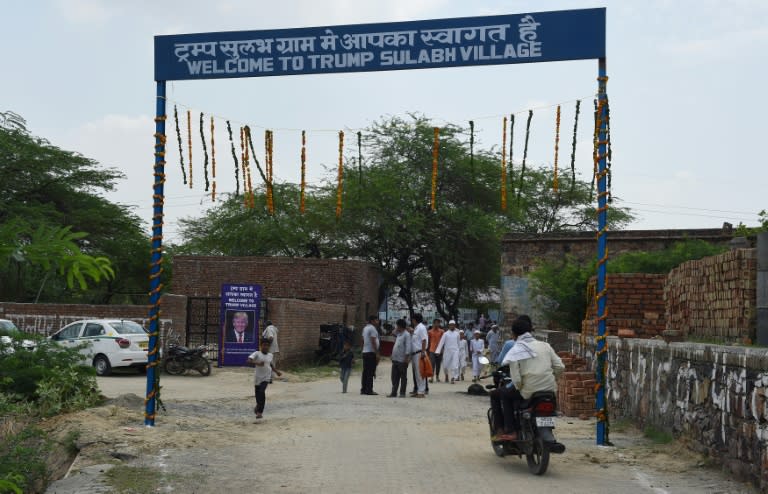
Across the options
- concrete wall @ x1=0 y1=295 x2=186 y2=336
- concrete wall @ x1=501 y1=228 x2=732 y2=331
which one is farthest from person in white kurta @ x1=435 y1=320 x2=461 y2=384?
concrete wall @ x1=0 y1=295 x2=186 y2=336

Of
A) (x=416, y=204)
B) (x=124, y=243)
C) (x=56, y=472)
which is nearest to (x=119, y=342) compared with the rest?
(x=56, y=472)

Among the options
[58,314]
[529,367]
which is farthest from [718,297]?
[58,314]

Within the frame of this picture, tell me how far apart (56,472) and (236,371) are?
1536 centimetres

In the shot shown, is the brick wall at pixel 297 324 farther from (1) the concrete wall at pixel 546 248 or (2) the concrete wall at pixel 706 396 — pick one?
(2) the concrete wall at pixel 706 396

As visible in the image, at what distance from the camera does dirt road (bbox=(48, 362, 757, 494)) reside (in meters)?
8.71

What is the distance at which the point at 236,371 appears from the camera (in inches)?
998

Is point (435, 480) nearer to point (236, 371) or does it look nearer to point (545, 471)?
point (545, 471)

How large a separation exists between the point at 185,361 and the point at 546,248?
48.7ft

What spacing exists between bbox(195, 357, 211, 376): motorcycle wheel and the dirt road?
732 cm

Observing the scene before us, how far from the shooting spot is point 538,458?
9516mm

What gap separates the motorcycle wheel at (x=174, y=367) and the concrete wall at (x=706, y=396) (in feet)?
44.4

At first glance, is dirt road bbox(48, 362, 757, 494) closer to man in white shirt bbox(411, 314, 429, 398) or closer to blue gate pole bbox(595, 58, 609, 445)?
blue gate pole bbox(595, 58, 609, 445)

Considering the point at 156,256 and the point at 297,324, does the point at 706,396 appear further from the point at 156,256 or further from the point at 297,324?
the point at 297,324

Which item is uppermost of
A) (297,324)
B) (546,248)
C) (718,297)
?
(546,248)
